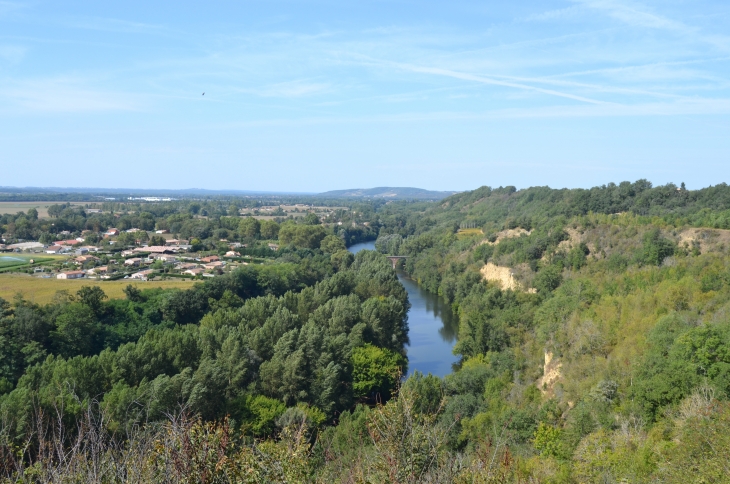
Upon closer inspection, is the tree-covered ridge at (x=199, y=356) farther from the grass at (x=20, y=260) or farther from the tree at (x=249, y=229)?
the tree at (x=249, y=229)

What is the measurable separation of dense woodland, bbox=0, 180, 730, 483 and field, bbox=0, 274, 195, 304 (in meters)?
3.82

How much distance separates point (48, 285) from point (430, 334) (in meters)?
27.5

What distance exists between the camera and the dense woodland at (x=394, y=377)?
742 cm

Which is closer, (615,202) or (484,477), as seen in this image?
(484,477)

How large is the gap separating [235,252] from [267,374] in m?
40.4

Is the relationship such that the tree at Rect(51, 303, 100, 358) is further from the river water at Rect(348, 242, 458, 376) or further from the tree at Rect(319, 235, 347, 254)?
the tree at Rect(319, 235, 347, 254)

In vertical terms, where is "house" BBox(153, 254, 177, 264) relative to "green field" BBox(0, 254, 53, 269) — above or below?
below

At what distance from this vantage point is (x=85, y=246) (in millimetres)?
61250

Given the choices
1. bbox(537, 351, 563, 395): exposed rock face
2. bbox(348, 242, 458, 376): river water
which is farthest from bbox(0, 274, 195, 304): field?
bbox(537, 351, 563, 395): exposed rock face

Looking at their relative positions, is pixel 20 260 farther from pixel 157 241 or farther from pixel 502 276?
pixel 502 276

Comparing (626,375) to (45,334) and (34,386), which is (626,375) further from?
(45,334)

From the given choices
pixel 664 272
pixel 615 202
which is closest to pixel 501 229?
pixel 615 202

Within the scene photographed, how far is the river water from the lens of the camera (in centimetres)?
3244

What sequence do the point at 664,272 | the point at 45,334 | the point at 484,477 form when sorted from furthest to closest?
the point at 664,272 → the point at 45,334 → the point at 484,477
